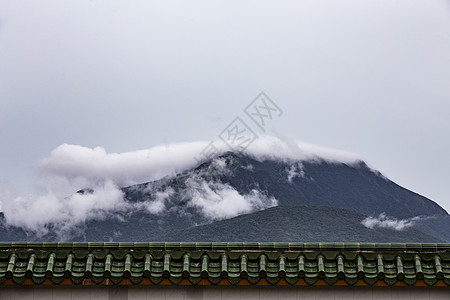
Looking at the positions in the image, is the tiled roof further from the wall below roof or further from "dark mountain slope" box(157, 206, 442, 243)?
"dark mountain slope" box(157, 206, 442, 243)

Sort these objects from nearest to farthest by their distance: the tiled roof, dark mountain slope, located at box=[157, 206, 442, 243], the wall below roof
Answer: the tiled roof → the wall below roof → dark mountain slope, located at box=[157, 206, 442, 243]

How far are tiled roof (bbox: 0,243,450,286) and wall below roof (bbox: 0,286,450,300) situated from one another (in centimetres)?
16

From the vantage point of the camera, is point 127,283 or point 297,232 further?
point 297,232

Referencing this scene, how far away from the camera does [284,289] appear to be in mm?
7949

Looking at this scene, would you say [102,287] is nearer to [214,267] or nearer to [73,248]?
[73,248]

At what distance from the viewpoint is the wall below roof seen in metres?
7.93

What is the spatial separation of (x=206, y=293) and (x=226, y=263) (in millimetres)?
504

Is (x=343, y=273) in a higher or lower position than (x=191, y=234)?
lower

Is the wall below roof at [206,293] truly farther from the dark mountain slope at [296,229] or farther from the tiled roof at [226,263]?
the dark mountain slope at [296,229]

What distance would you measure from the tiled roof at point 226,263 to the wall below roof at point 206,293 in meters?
0.16

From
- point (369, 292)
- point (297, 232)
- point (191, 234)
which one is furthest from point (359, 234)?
point (369, 292)

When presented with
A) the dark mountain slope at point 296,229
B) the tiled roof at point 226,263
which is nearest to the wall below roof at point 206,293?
the tiled roof at point 226,263

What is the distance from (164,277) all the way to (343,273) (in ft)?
6.96

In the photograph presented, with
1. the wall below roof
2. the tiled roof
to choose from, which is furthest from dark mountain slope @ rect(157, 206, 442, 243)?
the tiled roof
